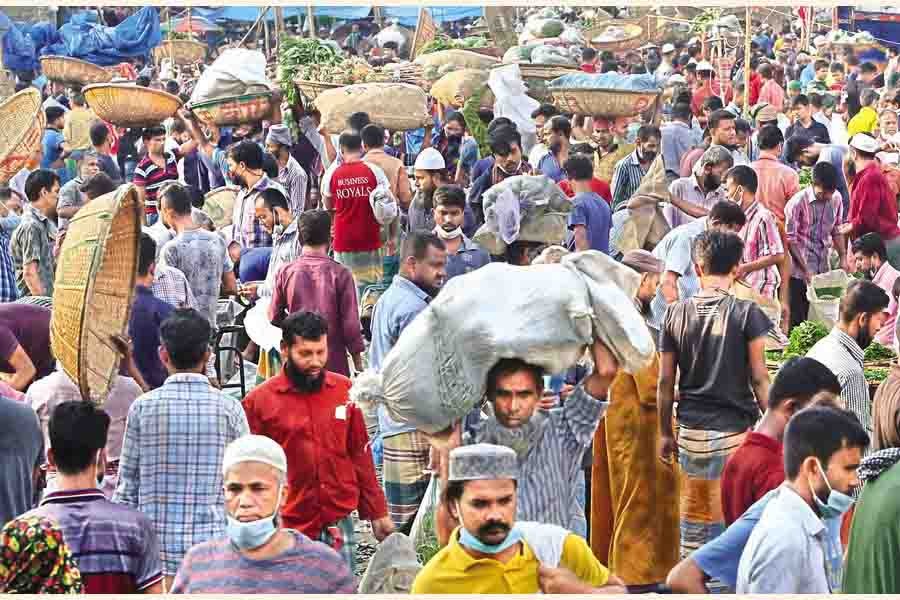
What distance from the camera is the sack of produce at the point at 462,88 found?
1750 centimetres

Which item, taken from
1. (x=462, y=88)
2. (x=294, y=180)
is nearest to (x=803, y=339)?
(x=294, y=180)

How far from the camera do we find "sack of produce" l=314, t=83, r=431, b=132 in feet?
47.9

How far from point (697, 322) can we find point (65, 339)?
2.93 metres

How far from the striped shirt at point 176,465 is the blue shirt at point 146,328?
1.81 m

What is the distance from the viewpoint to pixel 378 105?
48.8 feet

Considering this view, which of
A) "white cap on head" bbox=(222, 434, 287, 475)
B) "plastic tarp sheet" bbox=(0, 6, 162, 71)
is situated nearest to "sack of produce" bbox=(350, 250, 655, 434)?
"white cap on head" bbox=(222, 434, 287, 475)

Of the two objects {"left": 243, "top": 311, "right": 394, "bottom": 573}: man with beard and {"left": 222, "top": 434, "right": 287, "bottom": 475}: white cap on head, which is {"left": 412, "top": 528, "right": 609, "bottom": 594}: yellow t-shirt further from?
{"left": 243, "top": 311, "right": 394, "bottom": 573}: man with beard

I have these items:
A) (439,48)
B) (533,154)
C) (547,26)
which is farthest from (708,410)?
(547,26)

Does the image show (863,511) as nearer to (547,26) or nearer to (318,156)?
(318,156)

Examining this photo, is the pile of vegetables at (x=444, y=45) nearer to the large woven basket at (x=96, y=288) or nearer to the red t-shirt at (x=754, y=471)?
the large woven basket at (x=96, y=288)

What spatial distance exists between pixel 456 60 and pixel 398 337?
12313 mm

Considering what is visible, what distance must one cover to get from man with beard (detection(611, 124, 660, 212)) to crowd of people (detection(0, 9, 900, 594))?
0.07 ft

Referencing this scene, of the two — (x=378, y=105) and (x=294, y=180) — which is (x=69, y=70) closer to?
(x=378, y=105)

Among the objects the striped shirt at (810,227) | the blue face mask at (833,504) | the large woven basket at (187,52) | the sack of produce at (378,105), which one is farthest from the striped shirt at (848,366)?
the large woven basket at (187,52)
